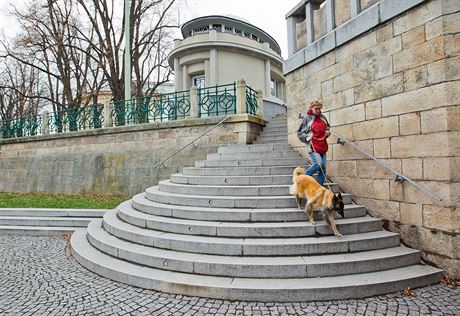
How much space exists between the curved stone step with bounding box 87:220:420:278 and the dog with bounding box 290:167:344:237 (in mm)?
576

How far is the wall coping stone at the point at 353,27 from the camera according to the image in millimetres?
4832

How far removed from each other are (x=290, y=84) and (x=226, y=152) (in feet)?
8.30

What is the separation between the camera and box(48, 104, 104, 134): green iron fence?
13.0m

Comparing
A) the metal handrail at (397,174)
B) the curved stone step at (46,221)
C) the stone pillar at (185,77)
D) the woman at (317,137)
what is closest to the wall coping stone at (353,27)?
the woman at (317,137)

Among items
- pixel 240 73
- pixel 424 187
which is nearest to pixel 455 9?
pixel 424 187

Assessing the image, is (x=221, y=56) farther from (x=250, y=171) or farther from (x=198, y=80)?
(x=250, y=171)

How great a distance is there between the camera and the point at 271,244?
14.2 ft

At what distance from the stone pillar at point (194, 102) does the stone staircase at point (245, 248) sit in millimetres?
4567

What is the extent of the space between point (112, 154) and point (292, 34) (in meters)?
8.41

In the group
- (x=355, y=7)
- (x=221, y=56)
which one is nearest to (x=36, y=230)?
(x=355, y=7)

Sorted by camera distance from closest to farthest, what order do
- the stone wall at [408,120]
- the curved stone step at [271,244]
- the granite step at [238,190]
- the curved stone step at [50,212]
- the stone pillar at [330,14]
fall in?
the stone wall at [408,120] < the curved stone step at [271,244] < the granite step at [238,190] < the stone pillar at [330,14] < the curved stone step at [50,212]

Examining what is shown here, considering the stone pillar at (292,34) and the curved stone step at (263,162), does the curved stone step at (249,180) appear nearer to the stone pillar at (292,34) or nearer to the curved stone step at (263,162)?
the curved stone step at (263,162)

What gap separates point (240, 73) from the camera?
646 inches

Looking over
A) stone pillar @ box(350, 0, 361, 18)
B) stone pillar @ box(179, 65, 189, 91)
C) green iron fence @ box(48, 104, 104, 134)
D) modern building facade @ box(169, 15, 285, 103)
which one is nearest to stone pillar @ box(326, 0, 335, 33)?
stone pillar @ box(350, 0, 361, 18)
